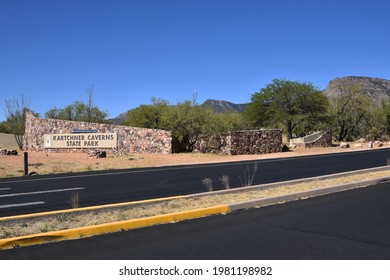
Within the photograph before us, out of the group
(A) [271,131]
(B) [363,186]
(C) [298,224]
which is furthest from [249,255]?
(A) [271,131]

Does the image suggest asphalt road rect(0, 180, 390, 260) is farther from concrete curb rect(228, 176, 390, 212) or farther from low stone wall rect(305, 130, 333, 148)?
low stone wall rect(305, 130, 333, 148)

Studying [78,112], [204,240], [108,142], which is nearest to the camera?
[204,240]

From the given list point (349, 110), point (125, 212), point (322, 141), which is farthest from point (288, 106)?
point (125, 212)

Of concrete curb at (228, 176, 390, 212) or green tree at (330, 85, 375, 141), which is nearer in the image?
concrete curb at (228, 176, 390, 212)

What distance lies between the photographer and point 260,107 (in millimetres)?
50594

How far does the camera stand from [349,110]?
188 ft

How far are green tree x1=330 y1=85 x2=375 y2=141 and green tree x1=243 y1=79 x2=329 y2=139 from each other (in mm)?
7268

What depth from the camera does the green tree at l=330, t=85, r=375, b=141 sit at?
5681cm

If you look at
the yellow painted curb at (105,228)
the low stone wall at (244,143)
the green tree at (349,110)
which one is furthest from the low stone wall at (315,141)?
the yellow painted curb at (105,228)

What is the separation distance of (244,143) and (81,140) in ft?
47.9

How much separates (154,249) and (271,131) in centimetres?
3269

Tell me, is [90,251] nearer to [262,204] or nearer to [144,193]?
[262,204]

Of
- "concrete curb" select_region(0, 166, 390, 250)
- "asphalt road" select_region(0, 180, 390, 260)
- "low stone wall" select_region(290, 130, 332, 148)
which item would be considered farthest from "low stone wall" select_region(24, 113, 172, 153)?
"asphalt road" select_region(0, 180, 390, 260)

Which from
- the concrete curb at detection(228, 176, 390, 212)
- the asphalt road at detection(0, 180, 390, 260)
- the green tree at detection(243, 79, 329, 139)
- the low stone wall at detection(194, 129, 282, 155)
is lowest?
the asphalt road at detection(0, 180, 390, 260)
